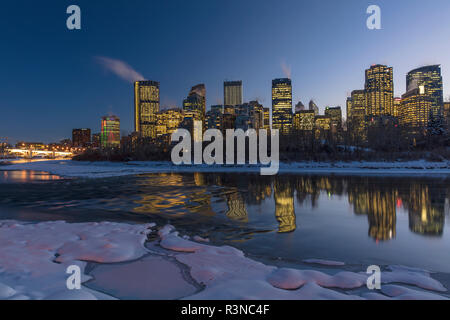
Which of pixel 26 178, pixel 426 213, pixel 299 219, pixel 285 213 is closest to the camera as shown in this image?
pixel 299 219

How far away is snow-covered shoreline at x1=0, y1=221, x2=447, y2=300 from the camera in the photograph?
155 inches

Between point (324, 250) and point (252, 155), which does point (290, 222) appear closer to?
point (324, 250)

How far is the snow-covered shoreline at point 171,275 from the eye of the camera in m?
3.93

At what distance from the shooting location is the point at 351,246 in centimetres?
627

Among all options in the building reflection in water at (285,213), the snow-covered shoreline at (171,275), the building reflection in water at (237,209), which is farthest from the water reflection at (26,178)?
the building reflection in water at (285,213)

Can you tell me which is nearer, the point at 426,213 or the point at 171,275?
the point at 171,275

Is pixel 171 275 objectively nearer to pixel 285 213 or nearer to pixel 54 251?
pixel 54 251

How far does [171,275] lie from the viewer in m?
4.70
